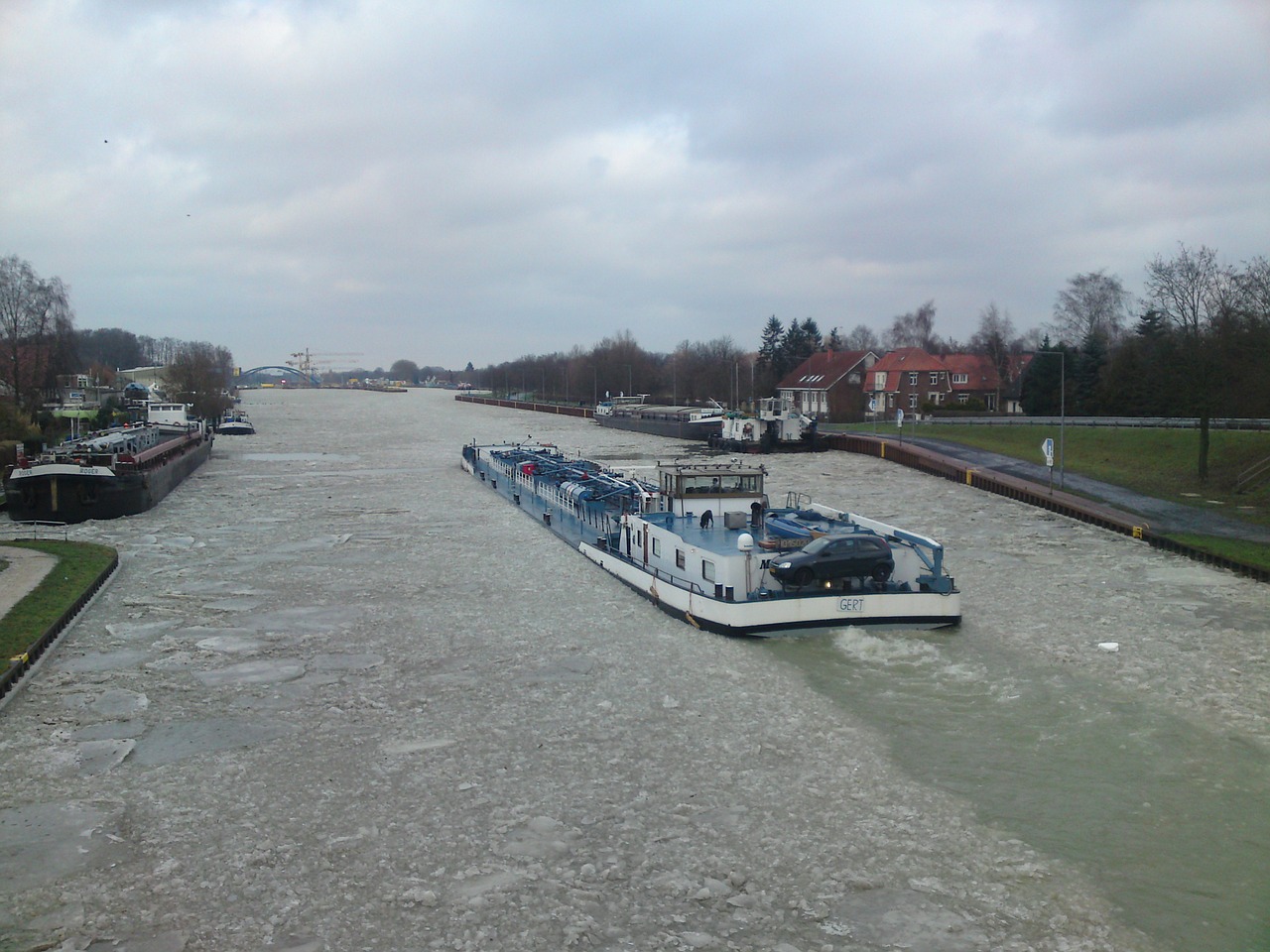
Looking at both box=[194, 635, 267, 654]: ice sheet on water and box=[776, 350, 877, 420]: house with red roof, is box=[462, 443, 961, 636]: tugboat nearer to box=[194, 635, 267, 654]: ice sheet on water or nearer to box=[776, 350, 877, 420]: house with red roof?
box=[194, 635, 267, 654]: ice sheet on water

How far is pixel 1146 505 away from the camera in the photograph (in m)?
37.4

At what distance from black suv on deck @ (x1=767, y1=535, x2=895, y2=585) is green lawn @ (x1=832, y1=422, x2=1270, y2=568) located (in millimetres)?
12066

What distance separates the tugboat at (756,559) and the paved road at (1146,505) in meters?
13.0

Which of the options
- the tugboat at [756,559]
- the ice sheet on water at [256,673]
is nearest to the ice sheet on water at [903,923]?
the tugboat at [756,559]

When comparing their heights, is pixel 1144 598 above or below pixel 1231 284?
below

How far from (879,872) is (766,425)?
58.6 metres

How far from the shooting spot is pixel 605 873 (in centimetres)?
1195

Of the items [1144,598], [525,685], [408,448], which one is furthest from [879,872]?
[408,448]

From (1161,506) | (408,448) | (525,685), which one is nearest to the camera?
Result: (525,685)

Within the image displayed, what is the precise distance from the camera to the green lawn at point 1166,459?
114ft

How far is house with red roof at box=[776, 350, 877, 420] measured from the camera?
9575 centimetres

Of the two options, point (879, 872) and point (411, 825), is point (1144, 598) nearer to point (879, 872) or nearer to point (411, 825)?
point (879, 872)

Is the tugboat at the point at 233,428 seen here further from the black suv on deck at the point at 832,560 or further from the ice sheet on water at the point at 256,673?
the black suv on deck at the point at 832,560

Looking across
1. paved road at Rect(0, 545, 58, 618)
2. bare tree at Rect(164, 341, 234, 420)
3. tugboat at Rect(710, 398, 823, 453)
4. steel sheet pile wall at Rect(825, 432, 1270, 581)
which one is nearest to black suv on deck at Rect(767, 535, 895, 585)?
steel sheet pile wall at Rect(825, 432, 1270, 581)
